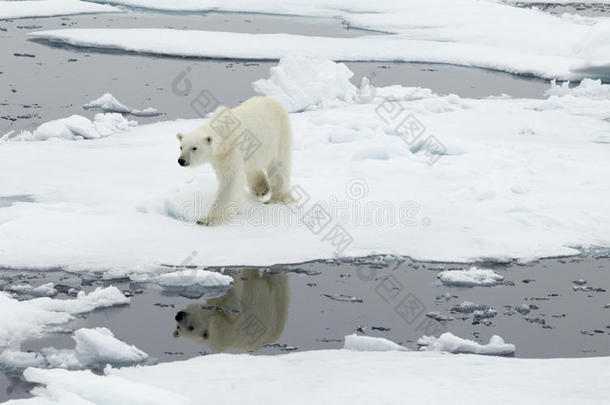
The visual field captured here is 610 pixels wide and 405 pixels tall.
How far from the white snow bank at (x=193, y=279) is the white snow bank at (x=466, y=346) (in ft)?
4.19

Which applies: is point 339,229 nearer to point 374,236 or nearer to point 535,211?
point 374,236

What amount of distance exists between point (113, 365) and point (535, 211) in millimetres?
3637

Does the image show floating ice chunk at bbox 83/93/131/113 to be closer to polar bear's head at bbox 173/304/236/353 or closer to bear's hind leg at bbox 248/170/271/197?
bear's hind leg at bbox 248/170/271/197

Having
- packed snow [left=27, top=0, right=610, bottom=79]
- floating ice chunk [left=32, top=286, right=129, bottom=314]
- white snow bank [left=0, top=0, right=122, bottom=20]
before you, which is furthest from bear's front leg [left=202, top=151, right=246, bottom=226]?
white snow bank [left=0, top=0, right=122, bottom=20]

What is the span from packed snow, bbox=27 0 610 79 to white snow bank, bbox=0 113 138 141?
488cm

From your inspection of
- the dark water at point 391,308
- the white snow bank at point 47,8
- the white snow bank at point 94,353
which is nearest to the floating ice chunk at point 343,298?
the dark water at point 391,308

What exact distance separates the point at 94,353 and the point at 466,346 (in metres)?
1.75

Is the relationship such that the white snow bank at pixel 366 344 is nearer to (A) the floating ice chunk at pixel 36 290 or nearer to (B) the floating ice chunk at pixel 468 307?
(B) the floating ice chunk at pixel 468 307

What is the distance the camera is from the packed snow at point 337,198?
570 cm

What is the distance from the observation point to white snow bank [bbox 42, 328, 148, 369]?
13.5ft

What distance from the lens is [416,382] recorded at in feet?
12.7

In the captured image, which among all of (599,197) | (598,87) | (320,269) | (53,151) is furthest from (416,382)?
(598,87)

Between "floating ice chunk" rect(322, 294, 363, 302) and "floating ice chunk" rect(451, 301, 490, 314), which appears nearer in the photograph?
"floating ice chunk" rect(451, 301, 490, 314)

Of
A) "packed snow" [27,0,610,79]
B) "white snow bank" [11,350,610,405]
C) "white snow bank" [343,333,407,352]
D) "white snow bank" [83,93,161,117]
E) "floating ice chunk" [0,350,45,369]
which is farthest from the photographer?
"packed snow" [27,0,610,79]
